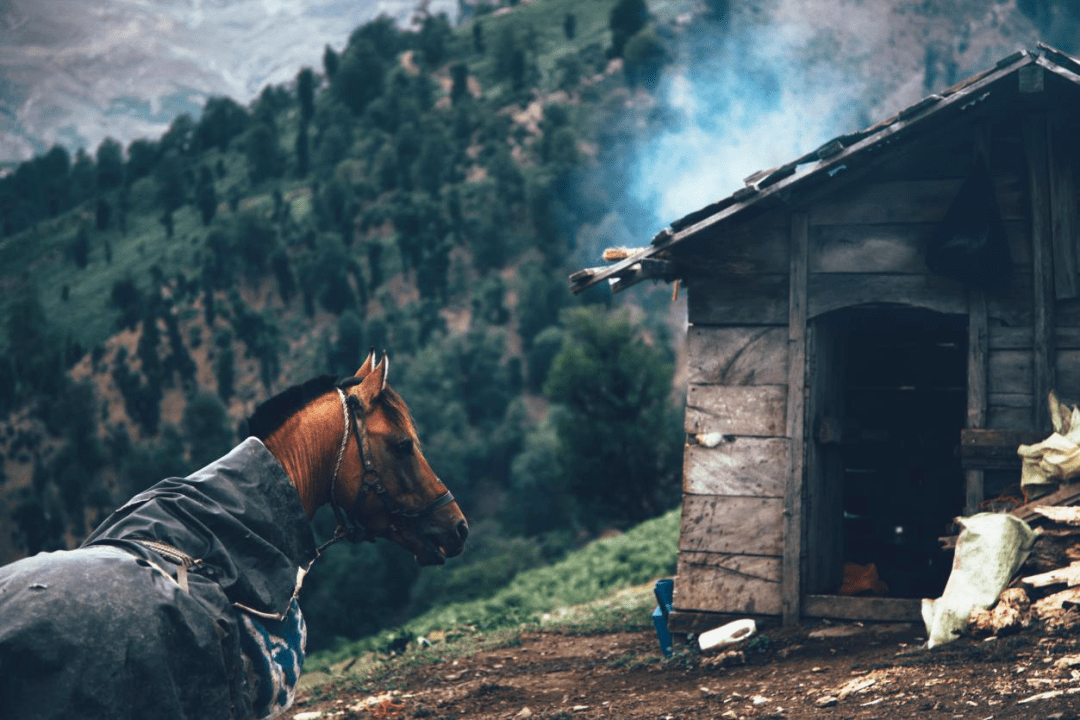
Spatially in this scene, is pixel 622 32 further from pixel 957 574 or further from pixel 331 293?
pixel 957 574

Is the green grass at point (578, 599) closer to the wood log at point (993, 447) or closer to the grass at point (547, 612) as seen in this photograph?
the grass at point (547, 612)

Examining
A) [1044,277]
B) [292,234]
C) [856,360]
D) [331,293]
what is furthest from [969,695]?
[292,234]

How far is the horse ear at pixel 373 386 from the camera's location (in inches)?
200

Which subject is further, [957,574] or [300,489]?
[957,574]

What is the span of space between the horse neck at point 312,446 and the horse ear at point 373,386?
0.41 feet

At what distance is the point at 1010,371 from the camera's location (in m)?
7.98

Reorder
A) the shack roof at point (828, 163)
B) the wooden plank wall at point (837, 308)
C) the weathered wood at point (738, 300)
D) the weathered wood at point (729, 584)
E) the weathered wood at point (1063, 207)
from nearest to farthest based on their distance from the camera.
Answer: the shack roof at point (828, 163), the weathered wood at point (1063, 207), the wooden plank wall at point (837, 308), the weathered wood at point (729, 584), the weathered wood at point (738, 300)

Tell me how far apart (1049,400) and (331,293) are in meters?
74.8

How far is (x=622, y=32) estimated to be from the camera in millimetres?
100312

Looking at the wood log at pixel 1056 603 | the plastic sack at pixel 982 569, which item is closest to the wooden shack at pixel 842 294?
the plastic sack at pixel 982 569

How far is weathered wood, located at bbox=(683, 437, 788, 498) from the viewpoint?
848cm

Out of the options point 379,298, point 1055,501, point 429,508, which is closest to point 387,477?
point 429,508

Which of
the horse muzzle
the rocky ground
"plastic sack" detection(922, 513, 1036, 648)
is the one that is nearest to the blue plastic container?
the rocky ground

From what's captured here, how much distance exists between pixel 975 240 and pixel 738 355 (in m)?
1.97
